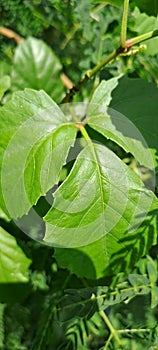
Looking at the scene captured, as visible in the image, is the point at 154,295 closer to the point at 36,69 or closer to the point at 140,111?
the point at 140,111

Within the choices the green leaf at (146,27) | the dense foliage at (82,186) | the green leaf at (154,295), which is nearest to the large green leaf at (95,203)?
the dense foliage at (82,186)

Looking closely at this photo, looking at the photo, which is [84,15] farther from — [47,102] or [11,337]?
[11,337]

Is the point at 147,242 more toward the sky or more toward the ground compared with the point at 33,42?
more toward the ground

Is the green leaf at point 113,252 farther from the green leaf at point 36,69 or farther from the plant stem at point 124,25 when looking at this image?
the green leaf at point 36,69

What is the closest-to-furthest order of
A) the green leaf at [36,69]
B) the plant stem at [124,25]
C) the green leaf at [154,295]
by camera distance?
the plant stem at [124,25] < the green leaf at [154,295] < the green leaf at [36,69]

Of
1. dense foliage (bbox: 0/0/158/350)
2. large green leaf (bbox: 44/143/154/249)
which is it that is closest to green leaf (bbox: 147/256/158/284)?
dense foliage (bbox: 0/0/158/350)

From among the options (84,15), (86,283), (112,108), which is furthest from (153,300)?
(84,15)
